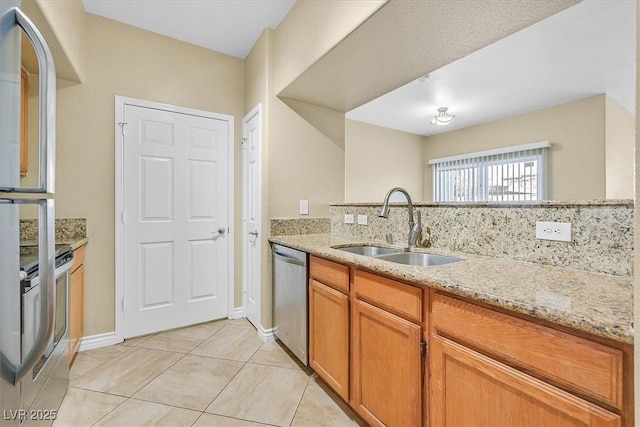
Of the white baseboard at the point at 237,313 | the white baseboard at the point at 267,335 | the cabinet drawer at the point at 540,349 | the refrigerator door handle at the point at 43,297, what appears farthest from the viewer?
the white baseboard at the point at 237,313

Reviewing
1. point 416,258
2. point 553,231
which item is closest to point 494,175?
point 416,258

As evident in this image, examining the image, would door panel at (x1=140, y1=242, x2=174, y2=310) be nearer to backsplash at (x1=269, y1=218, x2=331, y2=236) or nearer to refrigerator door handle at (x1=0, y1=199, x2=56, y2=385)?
backsplash at (x1=269, y1=218, x2=331, y2=236)

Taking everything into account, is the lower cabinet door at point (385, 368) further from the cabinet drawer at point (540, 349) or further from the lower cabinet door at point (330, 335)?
the cabinet drawer at point (540, 349)

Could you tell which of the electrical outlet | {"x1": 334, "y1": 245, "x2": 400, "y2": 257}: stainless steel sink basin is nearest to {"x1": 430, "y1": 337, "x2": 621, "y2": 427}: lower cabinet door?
the electrical outlet

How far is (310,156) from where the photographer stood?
2.67 meters

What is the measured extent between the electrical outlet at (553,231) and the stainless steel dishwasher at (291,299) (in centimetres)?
128

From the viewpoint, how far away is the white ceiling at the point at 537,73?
2.17 metres

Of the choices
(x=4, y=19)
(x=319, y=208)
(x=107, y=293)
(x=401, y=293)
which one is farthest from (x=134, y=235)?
(x=401, y=293)

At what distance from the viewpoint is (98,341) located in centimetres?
230

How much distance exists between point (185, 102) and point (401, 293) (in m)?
2.58

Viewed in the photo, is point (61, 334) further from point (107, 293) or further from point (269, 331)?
point (269, 331)

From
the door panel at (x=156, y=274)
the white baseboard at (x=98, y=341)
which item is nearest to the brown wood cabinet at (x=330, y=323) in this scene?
the door panel at (x=156, y=274)

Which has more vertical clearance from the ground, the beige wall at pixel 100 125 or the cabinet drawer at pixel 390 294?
the beige wall at pixel 100 125

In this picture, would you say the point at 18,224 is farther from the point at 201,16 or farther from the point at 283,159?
the point at 201,16
